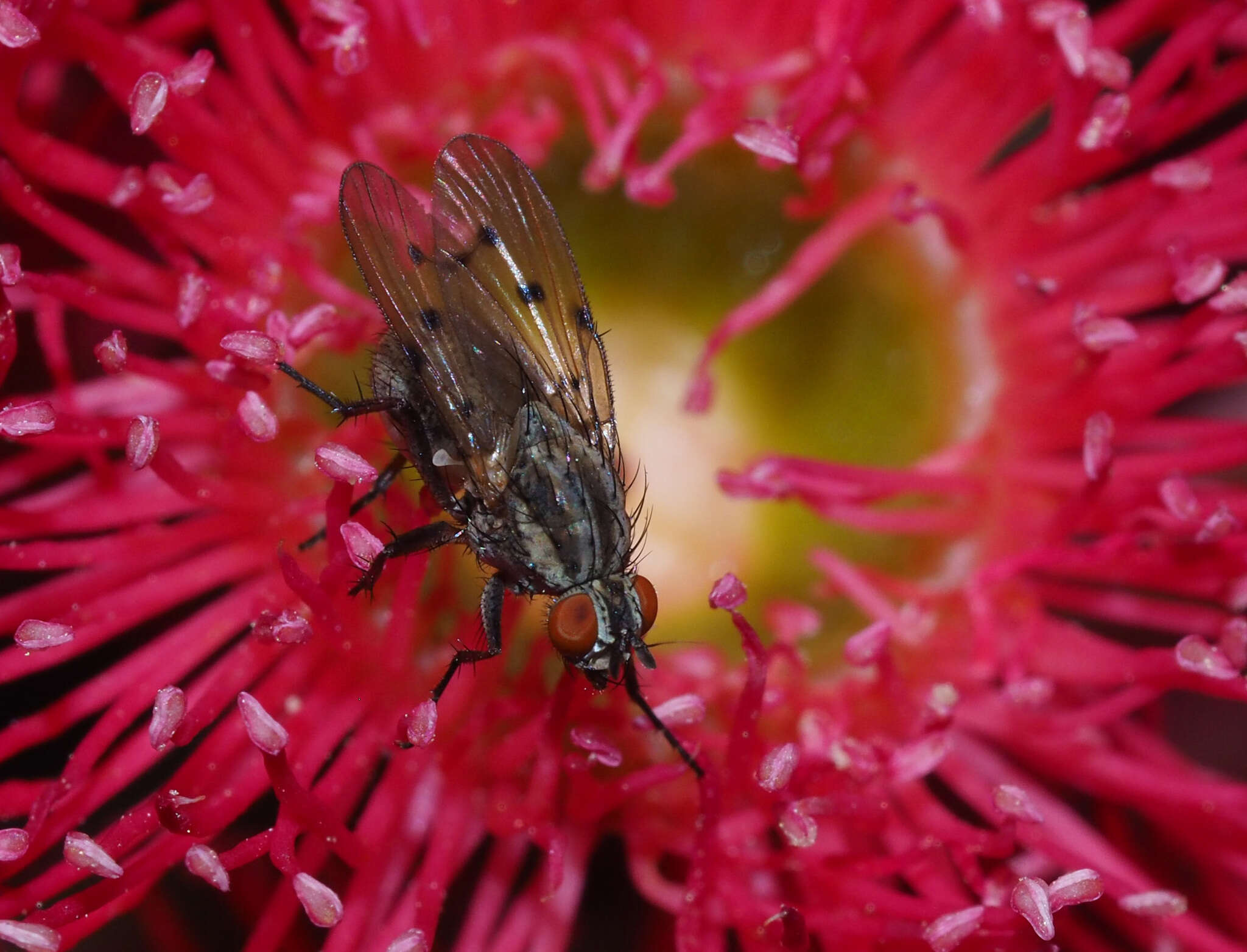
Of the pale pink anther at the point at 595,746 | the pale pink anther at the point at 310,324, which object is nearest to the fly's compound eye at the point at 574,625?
the pale pink anther at the point at 595,746

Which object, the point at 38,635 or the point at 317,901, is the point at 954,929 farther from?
the point at 38,635

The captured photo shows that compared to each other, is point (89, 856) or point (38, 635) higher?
point (38, 635)

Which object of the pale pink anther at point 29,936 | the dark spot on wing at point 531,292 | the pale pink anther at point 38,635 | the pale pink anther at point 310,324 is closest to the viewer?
the pale pink anther at point 29,936

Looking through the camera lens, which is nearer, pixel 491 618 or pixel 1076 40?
pixel 491 618

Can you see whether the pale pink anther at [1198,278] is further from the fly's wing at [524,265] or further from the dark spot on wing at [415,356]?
the dark spot on wing at [415,356]

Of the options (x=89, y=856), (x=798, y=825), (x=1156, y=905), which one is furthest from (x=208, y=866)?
(x=1156, y=905)

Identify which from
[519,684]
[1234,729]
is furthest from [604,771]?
[1234,729]

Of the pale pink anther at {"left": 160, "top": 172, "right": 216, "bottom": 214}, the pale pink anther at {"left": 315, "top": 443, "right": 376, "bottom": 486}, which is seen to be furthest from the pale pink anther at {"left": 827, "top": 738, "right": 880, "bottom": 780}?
the pale pink anther at {"left": 160, "top": 172, "right": 216, "bottom": 214}

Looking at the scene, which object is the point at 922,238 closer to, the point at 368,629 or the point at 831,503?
the point at 831,503
